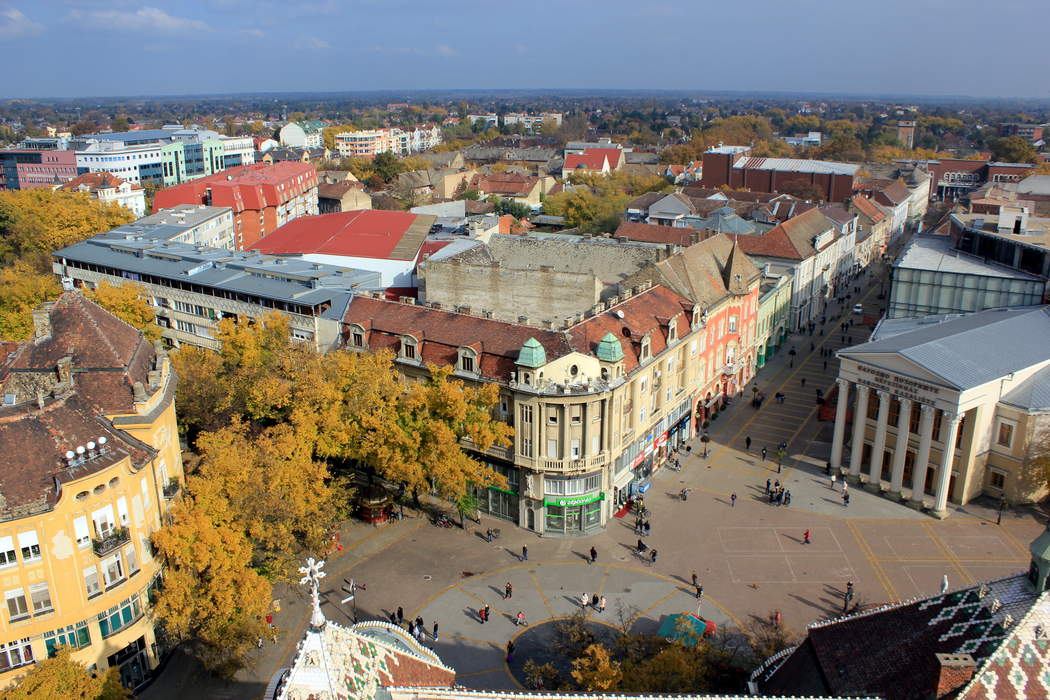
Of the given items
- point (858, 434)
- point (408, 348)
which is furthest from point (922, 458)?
point (408, 348)

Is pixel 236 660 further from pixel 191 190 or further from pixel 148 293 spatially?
pixel 191 190

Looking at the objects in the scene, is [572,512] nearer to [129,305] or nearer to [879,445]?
[879,445]

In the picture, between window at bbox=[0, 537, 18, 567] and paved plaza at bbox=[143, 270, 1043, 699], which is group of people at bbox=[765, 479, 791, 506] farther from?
window at bbox=[0, 537, 18, 567]

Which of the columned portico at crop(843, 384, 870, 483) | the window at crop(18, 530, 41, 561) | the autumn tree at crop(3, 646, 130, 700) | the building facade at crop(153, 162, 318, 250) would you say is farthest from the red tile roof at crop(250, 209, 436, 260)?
the autumn tree at crop(3, 646, 130, 700)

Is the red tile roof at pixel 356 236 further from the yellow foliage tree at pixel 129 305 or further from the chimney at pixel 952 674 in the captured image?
the chimney at pixel 952 674

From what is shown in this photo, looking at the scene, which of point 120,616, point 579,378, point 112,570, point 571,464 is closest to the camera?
point 112,570

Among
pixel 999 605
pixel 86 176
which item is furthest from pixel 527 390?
pixel 86 176

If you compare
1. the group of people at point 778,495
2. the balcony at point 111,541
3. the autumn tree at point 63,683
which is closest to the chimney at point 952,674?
the autumn tree at point 63,683
